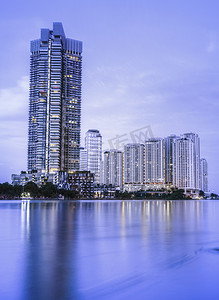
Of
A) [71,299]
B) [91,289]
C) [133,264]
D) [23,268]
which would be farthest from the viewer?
[133,264]

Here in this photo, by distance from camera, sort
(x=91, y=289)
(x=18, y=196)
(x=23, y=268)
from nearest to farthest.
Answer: (x=91, y=289) → (x=23, y=268) → (x=18, y=196)

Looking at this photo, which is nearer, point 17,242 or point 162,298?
point 162,298

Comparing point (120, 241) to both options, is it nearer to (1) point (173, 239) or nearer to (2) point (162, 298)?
(1) point (173, 239)

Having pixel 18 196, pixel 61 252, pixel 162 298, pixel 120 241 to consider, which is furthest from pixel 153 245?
pixel 18 196

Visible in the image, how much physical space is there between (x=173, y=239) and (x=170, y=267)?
6.92 meters

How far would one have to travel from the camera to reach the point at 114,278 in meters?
8.88

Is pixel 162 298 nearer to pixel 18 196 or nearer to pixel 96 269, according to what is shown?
pixel 96 269

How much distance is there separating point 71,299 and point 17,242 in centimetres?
909

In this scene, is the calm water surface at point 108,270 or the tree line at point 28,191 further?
the tree line at point 28,191

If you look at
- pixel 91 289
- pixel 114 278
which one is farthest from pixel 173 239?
pixel 91 289

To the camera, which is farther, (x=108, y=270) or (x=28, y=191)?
(x=28, y=191)

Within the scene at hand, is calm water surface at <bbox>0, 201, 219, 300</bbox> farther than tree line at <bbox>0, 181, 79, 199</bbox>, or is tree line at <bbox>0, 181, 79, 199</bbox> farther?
tree line at <bbox>0, 181, 79, 199</bbox>

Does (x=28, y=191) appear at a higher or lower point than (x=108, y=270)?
lower

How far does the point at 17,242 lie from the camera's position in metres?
15.4
